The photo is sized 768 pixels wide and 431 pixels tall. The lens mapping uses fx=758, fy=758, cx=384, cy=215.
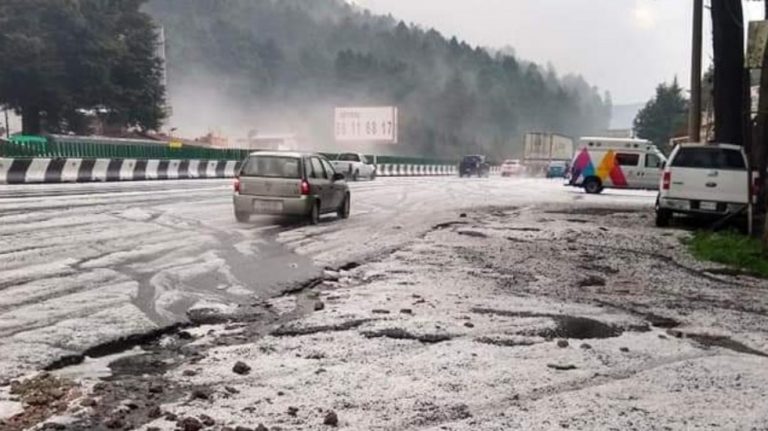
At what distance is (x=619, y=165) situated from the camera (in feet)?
109

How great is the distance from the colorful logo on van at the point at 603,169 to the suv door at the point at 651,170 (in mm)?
882

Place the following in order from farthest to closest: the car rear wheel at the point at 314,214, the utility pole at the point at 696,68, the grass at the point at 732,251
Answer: the utility pole at the point at 696,68 < the car rear wheel at the point at 314,214 < the grass at the point at 732,251

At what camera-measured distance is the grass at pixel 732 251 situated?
11.1 meters

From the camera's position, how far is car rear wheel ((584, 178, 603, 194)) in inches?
1337

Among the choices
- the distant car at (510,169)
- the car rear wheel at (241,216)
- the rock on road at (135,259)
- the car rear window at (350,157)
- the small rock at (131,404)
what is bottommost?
the small rock at (131,404)

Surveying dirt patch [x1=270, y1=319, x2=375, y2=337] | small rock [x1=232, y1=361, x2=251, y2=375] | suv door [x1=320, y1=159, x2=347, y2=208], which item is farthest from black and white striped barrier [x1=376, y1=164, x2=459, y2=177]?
small rock [x1=232, y1=361, x2=251, y2=375]

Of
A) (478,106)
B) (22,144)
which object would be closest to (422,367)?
(22,144)

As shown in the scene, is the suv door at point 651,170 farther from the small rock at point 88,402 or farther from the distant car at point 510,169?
the distant car at point 510,169

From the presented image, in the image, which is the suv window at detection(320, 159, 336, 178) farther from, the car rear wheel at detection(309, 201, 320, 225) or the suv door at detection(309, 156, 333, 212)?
the car rear wheel at detection(309, 201, 320, 225)

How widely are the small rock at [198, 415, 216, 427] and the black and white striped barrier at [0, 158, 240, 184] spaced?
74.9ft

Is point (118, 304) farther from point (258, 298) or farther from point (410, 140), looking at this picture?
point (410, 140)

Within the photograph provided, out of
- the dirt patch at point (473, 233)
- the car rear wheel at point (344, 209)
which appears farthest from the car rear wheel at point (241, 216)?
the dirt patch at point (473, 233)

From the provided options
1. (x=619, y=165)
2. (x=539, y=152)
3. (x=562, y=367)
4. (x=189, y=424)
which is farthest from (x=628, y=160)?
(x=539, y=152)

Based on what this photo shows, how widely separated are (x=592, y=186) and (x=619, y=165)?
61.1 inches
